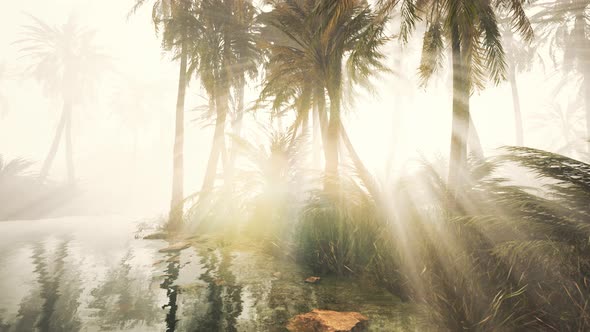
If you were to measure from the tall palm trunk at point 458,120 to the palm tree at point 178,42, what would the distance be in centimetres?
962

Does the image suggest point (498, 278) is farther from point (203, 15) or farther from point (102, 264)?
point (203, 15)

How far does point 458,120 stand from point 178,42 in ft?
36.1

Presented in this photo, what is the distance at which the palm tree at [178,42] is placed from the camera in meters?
12.2

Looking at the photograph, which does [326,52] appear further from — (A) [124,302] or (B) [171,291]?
(A) [124,302]

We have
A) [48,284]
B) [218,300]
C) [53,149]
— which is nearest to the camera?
[218,300]

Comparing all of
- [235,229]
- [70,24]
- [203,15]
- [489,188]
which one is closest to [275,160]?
[235,229]

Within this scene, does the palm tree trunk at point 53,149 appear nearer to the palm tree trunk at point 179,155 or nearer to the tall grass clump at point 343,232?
the palm tree trunk at point 179,155

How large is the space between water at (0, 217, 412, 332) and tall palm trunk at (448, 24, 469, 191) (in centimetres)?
291

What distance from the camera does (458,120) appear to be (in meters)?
6.07

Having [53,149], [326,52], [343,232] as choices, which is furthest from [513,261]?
[53,149]

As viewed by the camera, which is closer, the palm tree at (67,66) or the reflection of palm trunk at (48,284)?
the reflection of palm trunk at (48,284)

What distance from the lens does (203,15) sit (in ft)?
41.4

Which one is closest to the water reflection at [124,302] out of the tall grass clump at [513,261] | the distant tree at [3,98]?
the tall grass clump at [513,261]

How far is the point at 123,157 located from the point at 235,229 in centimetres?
4815
